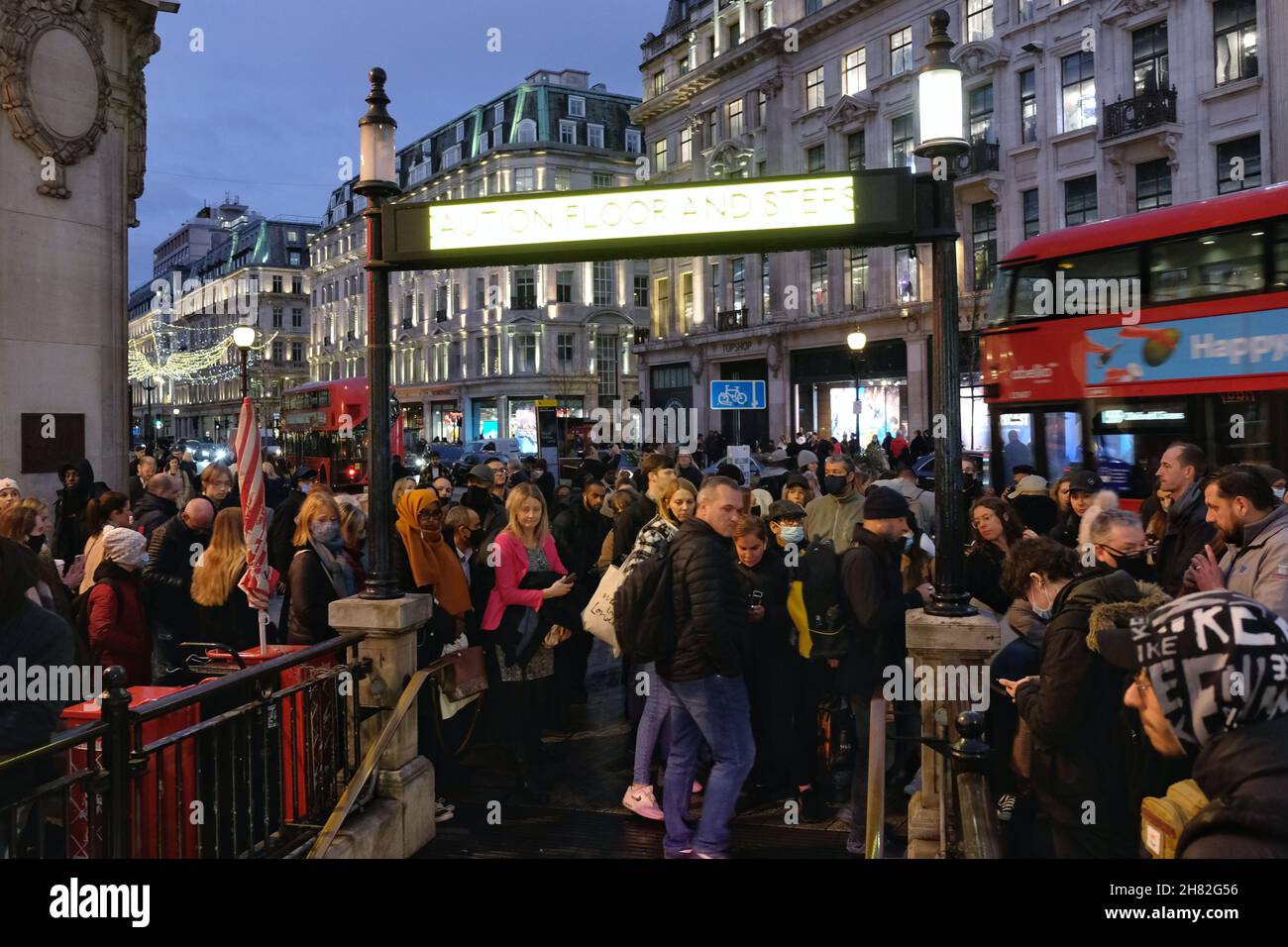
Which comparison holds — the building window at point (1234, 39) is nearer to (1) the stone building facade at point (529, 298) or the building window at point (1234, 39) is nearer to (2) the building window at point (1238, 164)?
(2) the building window at point (1238, 164)

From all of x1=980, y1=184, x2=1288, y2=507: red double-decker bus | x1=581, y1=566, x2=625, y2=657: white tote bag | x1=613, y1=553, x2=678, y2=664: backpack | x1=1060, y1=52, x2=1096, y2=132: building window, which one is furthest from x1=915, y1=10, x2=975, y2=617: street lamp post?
x1=1060, y1=52, x2=1096, y2=132: building window

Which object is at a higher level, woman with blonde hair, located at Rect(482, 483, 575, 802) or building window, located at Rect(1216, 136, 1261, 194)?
building window, located at Rect(1216, 136, 1261, 194)

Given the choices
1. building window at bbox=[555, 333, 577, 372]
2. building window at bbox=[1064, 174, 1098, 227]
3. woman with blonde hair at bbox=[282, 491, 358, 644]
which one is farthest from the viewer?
building window at bbox=[555, 333, 577, 372]

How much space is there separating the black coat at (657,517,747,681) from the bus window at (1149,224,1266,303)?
9414mm

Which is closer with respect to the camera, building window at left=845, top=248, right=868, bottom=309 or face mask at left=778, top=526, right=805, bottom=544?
face mask at left=778, top=526, right=805, bottom=544

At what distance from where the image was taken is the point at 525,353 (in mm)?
60062

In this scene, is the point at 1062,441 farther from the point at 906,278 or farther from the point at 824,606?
the point at 906,278

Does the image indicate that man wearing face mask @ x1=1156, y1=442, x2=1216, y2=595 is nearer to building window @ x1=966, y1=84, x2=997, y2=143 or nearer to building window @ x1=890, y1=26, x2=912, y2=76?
building window @ x1=966, y1=84, x2=997, y2=143

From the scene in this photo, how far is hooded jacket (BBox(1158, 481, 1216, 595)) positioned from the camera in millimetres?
6129

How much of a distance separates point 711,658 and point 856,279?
32.5 metres

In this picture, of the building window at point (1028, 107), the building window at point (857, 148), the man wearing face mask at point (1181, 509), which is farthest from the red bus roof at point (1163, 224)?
the building window at point (857, 148)

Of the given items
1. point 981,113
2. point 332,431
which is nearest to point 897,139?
point 981,113

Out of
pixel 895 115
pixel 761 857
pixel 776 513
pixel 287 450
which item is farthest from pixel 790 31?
pixel 761 857

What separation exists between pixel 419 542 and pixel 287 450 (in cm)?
2992
